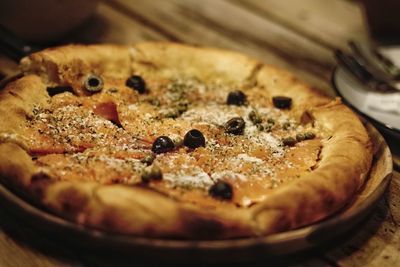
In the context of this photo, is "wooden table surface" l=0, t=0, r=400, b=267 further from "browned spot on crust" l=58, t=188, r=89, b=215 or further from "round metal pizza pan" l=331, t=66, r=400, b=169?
"browned spot on crust" l=58, t=188, r=89, b=215

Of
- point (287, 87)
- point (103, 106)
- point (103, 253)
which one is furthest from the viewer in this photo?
point (287, 87)

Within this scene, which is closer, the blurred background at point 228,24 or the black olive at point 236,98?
the black olive at point 236,98

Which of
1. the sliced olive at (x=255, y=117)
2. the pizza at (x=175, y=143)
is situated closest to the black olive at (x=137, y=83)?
the pizza at (x=175, y=143)

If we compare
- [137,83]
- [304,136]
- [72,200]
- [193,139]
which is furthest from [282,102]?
[72,200]

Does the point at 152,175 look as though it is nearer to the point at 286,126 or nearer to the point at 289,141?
the point at 289,141

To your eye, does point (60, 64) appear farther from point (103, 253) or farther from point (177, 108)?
point (103, 253)

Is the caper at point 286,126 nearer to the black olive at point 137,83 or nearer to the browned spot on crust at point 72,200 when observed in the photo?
the black olive at point 137,83

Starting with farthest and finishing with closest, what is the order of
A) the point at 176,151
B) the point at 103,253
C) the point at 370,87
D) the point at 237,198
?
the point at 370,87 → the point at 176,151 → the point at 237,198 → the point at 103,253

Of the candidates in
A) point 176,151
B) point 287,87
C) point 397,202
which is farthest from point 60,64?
point 397,202
